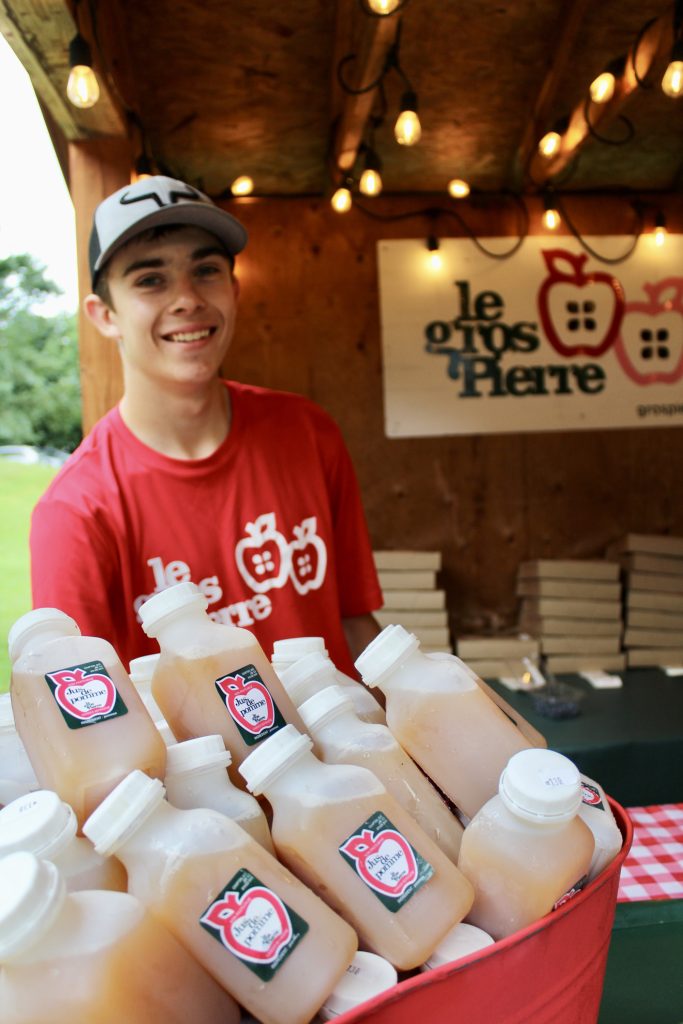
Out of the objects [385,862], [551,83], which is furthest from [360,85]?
[385,862]

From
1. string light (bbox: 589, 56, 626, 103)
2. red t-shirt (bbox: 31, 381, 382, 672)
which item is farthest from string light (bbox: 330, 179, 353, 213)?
red t-shirt (bbox: 31, 381, 382, 672)

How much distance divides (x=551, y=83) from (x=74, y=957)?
3.86m

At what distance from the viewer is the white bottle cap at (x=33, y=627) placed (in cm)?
77

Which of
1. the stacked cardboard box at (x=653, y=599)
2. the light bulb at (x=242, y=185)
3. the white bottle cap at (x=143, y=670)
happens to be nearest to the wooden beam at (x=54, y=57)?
the light bulb at (x=242, y=185)

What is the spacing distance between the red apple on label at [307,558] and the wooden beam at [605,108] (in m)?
2.59

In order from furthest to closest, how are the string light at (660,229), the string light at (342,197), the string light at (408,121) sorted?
the string light at (660,229), the string light at (342,197), the string light at (408,121)

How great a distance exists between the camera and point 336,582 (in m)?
1.85

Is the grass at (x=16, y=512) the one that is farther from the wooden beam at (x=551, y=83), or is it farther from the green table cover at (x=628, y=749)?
the wooden beam at (x=551, y=83)

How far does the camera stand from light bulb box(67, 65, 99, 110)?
229 centimetres

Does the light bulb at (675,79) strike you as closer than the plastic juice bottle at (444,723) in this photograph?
No

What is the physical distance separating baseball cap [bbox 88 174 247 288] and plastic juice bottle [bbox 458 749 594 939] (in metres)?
1.23

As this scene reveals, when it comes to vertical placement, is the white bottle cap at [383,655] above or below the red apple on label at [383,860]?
above

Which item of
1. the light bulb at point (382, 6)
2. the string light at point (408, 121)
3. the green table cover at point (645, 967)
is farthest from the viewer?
the string light at point (408, 121)

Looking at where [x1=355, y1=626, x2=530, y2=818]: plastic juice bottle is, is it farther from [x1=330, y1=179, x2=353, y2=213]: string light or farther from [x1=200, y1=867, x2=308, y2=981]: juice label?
[x1=330, y1=179, x2=353, y2=213]: string light
